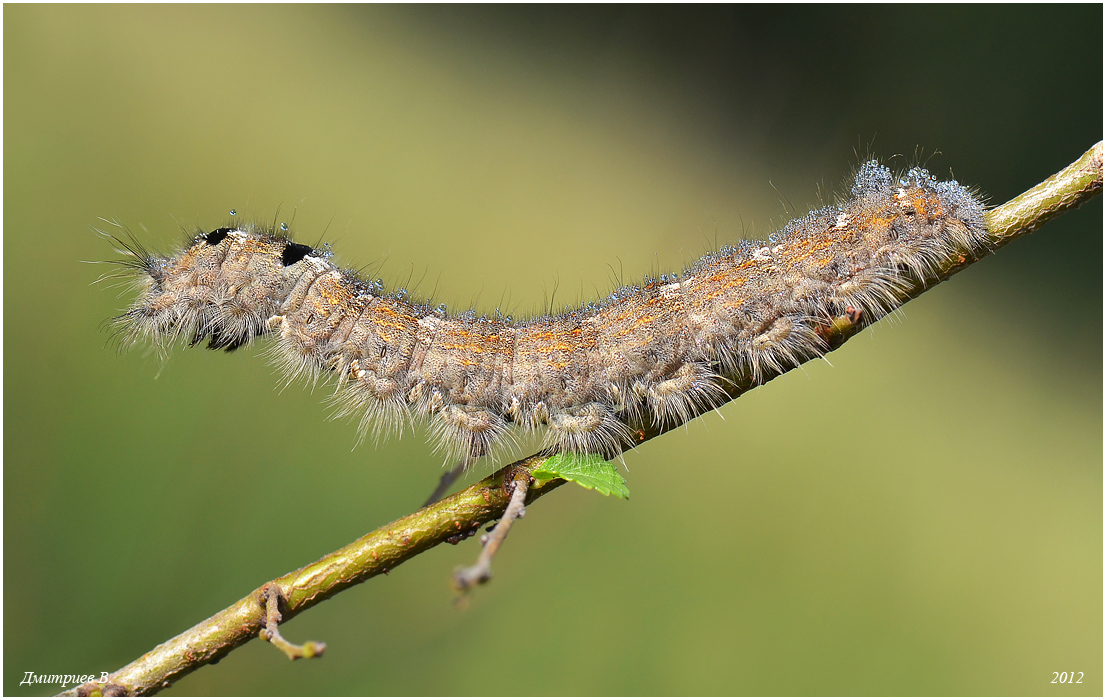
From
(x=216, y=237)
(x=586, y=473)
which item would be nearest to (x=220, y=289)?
(x=216, y=237)

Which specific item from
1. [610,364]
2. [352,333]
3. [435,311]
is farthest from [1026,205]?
[352,333]

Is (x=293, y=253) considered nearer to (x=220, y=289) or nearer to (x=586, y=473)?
(x=220, y=289)

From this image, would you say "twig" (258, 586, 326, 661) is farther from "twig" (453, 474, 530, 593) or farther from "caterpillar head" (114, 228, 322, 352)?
"caterpillar head" (114, 228, 322, 352)

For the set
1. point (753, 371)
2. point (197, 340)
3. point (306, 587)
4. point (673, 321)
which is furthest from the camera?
point (197, 340)

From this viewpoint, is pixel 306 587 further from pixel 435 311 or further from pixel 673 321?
pixel 673 321

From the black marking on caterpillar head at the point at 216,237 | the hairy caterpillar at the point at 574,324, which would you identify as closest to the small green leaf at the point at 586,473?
the hairy caterpillar at the point at 574,324

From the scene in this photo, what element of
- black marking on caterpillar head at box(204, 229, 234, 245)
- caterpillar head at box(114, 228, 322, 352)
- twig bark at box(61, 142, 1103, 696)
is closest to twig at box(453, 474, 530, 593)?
twig bark at box(61, 142, 1103, 696)
